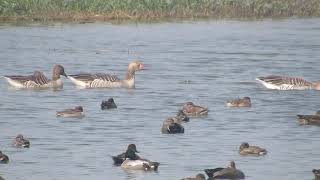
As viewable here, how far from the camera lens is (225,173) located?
2059 centimetres

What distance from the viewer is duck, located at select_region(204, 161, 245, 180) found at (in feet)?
67.5

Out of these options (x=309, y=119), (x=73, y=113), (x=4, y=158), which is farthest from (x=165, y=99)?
(x=4, y=158)

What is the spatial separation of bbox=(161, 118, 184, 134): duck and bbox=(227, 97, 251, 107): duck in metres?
4.05

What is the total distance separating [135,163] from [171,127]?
4.07 meters

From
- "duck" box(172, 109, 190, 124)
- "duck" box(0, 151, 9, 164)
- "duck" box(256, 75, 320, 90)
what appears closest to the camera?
"duck" box(0, 151, 9, 164)

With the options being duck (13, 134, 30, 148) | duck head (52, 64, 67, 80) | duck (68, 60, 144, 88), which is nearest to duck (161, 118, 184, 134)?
duck (13, 134, 30, 148)

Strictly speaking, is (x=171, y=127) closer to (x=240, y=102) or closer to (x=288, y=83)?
(x=240, y=102)

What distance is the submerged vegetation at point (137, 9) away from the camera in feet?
178

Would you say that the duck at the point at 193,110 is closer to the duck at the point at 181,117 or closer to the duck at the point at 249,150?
the duck at the point at 181,117

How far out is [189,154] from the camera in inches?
919

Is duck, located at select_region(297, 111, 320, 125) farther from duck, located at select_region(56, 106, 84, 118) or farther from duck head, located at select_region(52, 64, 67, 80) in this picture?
duck head, located at select_region(52, 64, 67, 80)

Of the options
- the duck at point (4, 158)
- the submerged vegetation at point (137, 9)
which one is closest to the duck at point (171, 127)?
the duck at point (4, 158)

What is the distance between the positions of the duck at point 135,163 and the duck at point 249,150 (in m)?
2.15

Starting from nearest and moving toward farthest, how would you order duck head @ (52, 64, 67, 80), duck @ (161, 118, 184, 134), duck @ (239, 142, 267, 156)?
1. duck @ (239, 142, 267, 156)
2. duck @ (161, 118, 184, 134)
3. duck head @ (52, 64, 67, 80)
